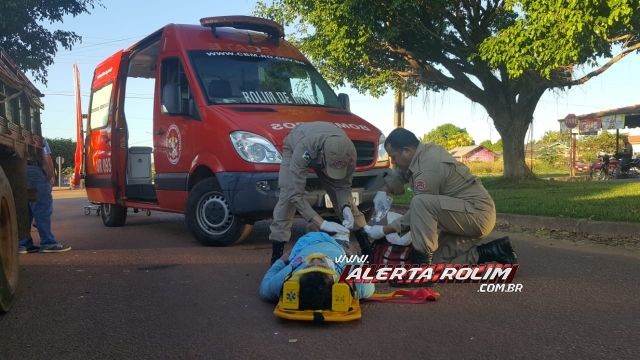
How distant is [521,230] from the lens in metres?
8.30

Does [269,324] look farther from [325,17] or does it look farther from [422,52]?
[422,52]

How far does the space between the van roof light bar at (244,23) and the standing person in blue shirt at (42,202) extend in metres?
2.49

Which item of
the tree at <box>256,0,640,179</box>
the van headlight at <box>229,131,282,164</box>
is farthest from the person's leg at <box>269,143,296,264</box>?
the tree at <box>256,0,640,179</box>

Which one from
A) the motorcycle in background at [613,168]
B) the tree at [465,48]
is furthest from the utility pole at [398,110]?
the motorcycle in background at [613,168]

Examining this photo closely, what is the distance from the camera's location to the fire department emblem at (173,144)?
6.95 meters

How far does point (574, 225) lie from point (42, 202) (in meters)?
6.57

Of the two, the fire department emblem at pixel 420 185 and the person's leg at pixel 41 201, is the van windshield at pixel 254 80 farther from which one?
the fire department emblem at pixel 420 185

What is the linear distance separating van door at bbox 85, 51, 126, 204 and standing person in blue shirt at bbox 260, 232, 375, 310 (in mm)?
5066

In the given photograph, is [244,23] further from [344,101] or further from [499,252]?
[499,252]

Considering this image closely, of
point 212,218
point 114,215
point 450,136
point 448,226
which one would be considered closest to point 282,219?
point 448,226

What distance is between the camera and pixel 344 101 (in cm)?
776

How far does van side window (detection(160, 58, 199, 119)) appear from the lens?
22.3 ft

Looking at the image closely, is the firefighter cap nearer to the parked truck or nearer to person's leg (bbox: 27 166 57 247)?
the parked truck
